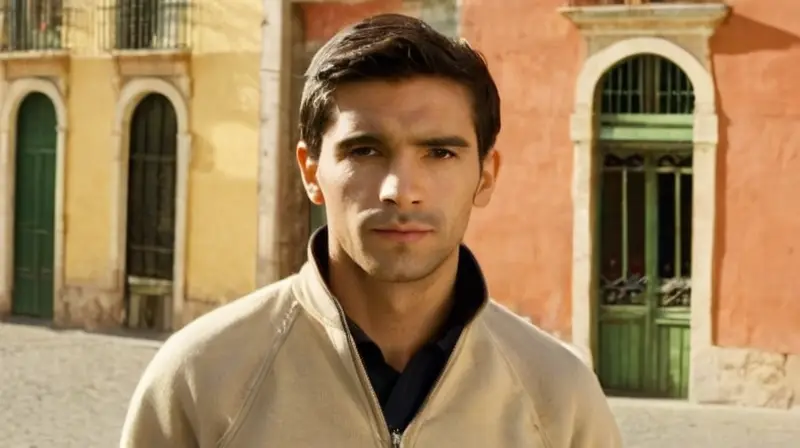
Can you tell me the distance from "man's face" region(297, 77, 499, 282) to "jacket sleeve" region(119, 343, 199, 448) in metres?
0.35

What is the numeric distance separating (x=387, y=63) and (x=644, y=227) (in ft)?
29.5

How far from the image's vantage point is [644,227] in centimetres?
1066

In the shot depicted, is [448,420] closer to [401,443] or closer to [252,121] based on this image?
[401,443]

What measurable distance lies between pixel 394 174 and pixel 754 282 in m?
8.91

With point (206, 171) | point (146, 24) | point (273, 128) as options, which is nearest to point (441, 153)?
point (273, 128)

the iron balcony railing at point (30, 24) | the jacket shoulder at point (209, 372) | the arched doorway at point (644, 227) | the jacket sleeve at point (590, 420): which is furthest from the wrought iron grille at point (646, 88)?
the jacket shoulder at point (209, 372)

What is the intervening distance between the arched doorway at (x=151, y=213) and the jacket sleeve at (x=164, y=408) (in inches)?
458

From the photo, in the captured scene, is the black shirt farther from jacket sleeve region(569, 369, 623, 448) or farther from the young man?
jacket sleeve region(569, 369, 623, 448)

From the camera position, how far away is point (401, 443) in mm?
1900

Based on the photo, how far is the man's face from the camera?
6.42ft

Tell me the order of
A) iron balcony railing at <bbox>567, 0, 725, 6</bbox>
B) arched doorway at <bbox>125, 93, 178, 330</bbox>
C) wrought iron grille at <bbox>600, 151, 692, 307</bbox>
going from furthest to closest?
arched doorway at <bbox>125, 93, 178, 330</bbox> < wrought iron grille at <bbox>600, 151, 692, 307</bbox> < iron balcony railing at <bbox>567, 0, 725, 6</bbox>

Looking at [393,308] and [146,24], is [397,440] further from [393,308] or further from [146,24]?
[146,24]

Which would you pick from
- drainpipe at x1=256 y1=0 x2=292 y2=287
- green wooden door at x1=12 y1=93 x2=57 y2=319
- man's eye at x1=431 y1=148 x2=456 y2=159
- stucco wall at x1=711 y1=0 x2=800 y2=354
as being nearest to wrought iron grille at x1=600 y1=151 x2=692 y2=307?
stucco wall at x1=711 y1=0 x2=800 y2=354

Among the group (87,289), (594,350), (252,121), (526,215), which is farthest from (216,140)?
(594,350)
